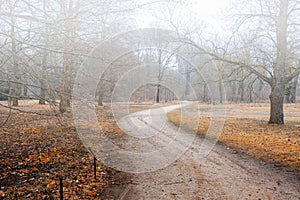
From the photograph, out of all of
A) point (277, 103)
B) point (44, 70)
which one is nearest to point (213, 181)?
point (44, 70)

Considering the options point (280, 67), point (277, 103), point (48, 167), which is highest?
point (280, 67)

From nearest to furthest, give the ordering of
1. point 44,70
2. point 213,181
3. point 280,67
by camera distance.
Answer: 1. point 44,70
2. point 213,181
3. point 280,67

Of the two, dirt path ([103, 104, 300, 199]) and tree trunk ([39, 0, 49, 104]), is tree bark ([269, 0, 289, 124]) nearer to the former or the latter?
dirt path ([103, 104, 300, 199])

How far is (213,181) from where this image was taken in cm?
548

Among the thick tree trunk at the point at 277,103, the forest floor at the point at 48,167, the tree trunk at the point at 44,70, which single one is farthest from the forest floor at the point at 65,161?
the thick tree trunk at the point at 277,103

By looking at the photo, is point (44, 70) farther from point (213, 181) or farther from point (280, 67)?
point (280, 67)

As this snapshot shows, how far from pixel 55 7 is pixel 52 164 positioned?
12.3 feet

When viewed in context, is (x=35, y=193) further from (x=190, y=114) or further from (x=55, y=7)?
(x=190, y=114)

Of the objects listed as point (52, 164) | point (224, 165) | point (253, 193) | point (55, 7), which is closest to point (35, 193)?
point (52, 164)

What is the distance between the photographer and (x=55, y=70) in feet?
18.2

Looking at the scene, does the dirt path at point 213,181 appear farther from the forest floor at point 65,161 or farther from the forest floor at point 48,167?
the forest floor at point 48,167

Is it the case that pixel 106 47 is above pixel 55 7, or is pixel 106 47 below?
below

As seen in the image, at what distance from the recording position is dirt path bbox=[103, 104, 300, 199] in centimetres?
479

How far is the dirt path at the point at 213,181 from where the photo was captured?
4789 mm
